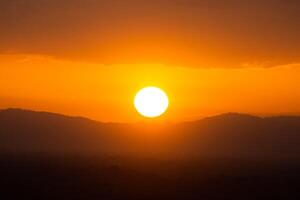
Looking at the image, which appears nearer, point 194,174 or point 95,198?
point 95,198

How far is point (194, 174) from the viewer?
8250cm

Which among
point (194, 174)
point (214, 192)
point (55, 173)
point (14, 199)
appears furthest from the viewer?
point (194, 174)

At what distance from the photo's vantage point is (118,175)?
69.1 m

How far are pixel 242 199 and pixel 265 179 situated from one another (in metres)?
23.6

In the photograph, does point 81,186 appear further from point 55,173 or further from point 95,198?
Answer: point 55,173

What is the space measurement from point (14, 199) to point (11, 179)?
575 inches

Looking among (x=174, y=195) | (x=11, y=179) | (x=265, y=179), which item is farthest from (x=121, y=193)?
(x=265, y=179)

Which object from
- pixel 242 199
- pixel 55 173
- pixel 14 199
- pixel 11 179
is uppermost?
pixel 55 173

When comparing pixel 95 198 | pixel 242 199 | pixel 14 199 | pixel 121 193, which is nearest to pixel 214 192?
pixel 242 199

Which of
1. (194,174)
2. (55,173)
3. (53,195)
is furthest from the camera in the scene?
(194,174)

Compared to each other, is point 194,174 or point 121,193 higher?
point 194,174

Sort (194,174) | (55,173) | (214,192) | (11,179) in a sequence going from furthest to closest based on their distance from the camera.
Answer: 1. (194,174)
2. (55,173)
3. (11,179)
4. (214,192)

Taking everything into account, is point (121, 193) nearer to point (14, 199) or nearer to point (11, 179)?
point (14, 199)

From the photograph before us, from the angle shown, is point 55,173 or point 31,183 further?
point 55,173
